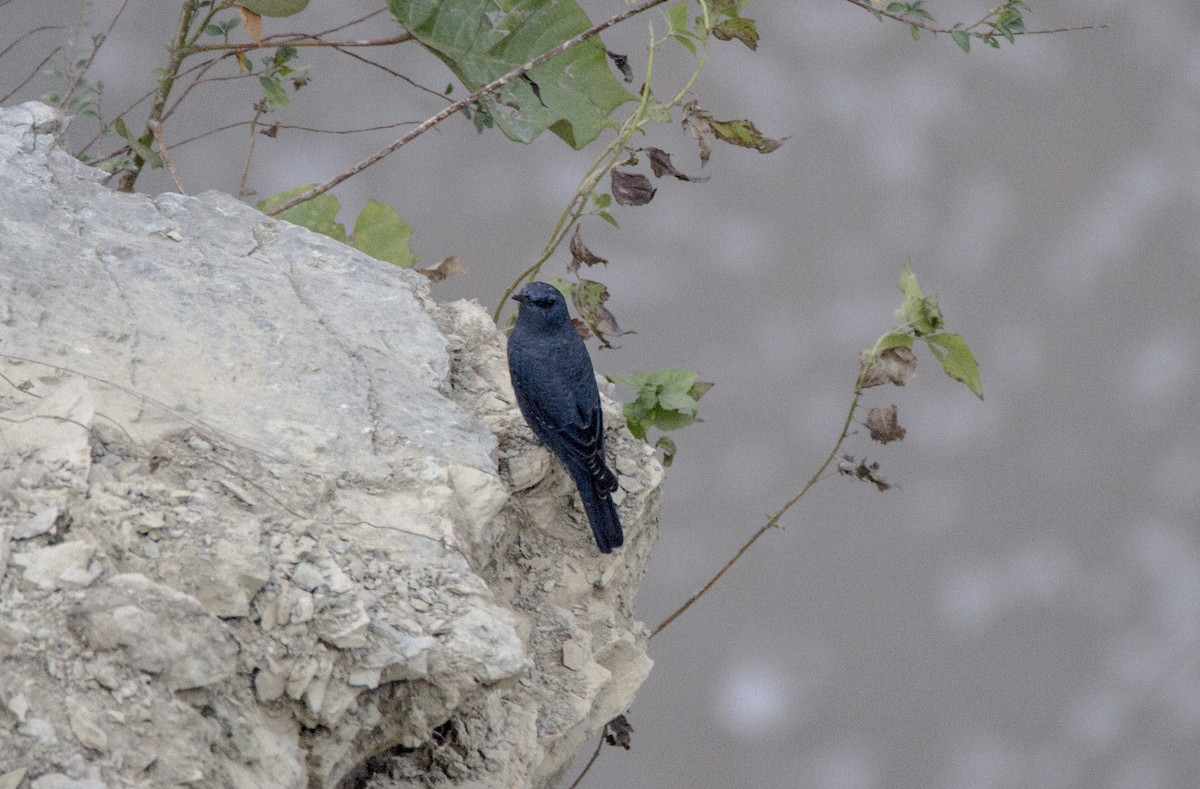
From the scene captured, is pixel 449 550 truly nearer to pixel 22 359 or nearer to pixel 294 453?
pixel 294 453

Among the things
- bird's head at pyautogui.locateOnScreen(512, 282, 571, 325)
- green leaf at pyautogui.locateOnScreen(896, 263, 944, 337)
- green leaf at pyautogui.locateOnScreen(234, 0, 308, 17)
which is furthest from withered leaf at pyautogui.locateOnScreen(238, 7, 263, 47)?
green leaf at pyautogui.locateOnScreen(896, 263, 944, 337)

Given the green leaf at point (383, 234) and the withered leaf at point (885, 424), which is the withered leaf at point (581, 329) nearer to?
the green leaf at point (383, 234)

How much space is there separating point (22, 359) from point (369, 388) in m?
0.41

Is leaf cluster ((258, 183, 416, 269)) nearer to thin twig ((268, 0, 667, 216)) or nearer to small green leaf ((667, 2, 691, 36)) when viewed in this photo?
thin twig ((268, 0, 667, 216))

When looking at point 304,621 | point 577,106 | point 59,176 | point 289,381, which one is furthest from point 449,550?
point 577,106

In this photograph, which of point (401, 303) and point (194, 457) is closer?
point (194, 457)

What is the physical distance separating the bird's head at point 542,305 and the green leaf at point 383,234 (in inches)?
10.1

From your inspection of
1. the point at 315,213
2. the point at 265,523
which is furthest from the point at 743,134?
the point at 265,523

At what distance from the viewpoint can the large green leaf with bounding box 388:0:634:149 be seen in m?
2.09

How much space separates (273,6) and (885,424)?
119 centimetres

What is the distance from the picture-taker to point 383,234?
7.13 feet

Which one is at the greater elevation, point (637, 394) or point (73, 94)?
point (73, 94)

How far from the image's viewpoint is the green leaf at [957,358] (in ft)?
6.33

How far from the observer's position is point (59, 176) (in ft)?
5.71
